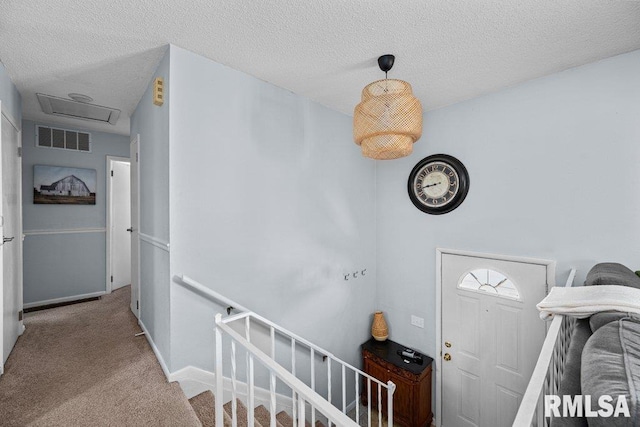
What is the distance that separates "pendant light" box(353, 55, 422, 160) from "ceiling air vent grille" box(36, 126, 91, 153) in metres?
3.87

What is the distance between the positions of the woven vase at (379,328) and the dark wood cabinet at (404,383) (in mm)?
155

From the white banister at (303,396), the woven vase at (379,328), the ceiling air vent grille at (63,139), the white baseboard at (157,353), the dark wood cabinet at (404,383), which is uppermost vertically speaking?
the ceiling air vent grille at (63,139)

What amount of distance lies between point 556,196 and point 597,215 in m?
0.28

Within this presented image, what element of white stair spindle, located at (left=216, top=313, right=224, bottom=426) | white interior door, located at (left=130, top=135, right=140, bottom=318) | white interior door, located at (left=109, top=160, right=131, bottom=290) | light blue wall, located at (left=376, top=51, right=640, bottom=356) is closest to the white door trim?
white interior door, located at (left=130, top=135, right=140, bottom=318)

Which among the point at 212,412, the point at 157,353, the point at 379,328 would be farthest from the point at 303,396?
the point at 379,328

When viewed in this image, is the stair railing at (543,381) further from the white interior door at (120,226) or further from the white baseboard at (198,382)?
the white interior door at (120,226)

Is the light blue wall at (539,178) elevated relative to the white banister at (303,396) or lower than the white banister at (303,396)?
elevated

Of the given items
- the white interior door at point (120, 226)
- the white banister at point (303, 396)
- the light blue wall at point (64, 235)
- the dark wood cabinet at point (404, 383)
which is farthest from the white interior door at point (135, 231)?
the dark wood cabinet at point (404, 383)

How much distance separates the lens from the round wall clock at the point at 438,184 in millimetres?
2719

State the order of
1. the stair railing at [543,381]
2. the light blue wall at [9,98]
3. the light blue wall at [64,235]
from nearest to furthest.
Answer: the stair railing at [543,381], the light blue wall at [9,98], the light blue wall at [64,235]

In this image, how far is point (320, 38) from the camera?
1.75m

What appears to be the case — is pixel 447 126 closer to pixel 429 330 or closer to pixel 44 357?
pixel 429 330

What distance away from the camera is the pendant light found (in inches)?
65.4

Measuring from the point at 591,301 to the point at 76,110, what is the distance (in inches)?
174
